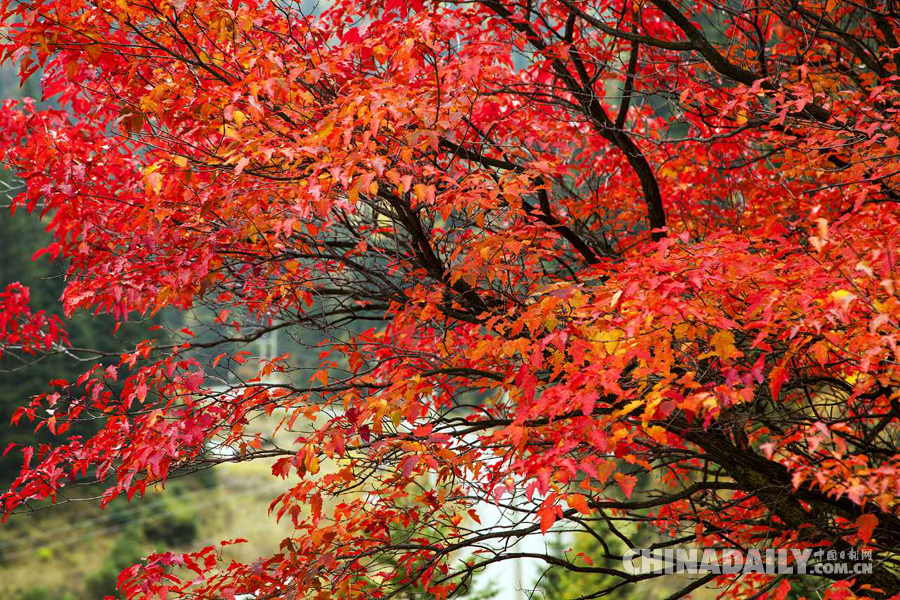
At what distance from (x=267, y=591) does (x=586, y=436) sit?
223 centimetres

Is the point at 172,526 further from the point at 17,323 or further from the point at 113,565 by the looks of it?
the point at 17,323

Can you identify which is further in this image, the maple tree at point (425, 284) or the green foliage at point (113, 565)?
the green foliage at point (113, 565)

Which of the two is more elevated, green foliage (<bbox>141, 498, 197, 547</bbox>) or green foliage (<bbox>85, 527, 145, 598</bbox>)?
green foliage (<bbox>141, 498, 197, 547</bbox>)

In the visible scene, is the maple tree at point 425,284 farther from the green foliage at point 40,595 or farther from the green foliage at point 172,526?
the green foliage at point 172,526

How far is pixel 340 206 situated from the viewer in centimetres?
463

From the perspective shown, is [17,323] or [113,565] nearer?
[17,323]

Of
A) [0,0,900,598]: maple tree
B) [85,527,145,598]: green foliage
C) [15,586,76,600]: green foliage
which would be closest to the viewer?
[0,0,900,598]: maple tree

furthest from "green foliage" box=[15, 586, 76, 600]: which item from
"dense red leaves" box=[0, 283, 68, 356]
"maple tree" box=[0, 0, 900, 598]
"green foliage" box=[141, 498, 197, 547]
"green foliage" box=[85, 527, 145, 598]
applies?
"maple tree" box=[0, 0, 900, 598]

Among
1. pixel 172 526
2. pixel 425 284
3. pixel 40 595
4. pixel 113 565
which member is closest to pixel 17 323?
pixel 425 284

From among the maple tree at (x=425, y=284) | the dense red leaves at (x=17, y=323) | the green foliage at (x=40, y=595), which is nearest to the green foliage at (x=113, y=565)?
the green foliage at (x=40, y=595)

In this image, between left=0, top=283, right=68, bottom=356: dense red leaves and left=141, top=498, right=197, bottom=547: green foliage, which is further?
left=141, top=498, right=197, bottom=547: green foliage

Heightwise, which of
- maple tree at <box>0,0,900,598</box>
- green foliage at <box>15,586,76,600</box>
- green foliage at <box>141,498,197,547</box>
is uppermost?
maple tree at <box>0,0,900,598</box>

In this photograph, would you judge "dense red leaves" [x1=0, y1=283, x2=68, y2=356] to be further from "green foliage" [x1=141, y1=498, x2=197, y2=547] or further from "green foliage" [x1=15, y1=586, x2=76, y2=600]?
"green foliage" [x1=141, y1=498, x2=197, y2=547]

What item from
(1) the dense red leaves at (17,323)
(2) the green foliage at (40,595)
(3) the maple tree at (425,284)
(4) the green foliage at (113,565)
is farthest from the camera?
(4) the green foliage at (113,565)
